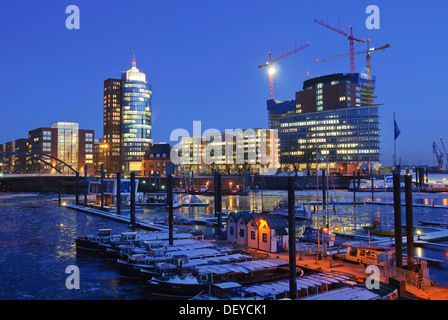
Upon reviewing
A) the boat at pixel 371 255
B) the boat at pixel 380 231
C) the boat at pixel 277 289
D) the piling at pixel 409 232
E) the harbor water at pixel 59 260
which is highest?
the piling at pixel 409 232

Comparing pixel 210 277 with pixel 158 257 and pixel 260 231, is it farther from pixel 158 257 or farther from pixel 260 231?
pixel 260 231

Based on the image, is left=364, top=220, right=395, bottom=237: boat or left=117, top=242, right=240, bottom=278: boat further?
left=364, top=220, right=395, bottom=237: boat

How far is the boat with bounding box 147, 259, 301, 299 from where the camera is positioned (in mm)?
25953

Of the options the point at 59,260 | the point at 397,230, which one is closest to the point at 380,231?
the point at 397,230

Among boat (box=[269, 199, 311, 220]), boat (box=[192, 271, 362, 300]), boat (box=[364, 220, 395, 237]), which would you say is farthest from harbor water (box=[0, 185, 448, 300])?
boat (box=[192, 271, 362, 300])

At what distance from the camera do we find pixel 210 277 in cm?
2655

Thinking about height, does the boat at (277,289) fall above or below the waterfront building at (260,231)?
below

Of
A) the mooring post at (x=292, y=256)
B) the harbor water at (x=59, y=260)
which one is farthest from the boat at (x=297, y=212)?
the mooring post at (x=292, y=256)

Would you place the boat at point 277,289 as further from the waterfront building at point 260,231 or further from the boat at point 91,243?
the boat at point 91,243

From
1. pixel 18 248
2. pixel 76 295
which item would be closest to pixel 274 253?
pixel 76 295

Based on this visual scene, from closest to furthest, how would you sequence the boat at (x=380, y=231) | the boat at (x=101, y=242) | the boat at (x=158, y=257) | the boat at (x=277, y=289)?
the boat at (x=277, y=289), the boat at (x=158, y=257), the boat at (x=101, y=242), the boat at (x=380, y=231)

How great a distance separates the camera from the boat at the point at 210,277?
25953 mm

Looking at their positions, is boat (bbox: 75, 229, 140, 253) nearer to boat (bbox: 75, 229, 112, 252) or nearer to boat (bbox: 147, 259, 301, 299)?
boat (bbox: 75, 229, 112, 252)
